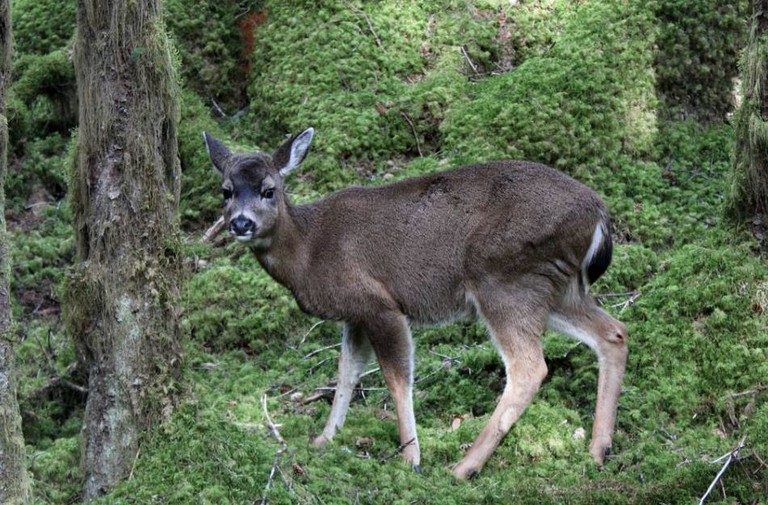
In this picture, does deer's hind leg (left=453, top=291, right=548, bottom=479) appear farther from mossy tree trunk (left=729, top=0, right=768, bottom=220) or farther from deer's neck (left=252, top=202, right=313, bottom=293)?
mossy tree trunk (left=729, top=0, right=768, bottom=220)

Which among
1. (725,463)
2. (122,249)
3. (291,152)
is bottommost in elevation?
(725,463)

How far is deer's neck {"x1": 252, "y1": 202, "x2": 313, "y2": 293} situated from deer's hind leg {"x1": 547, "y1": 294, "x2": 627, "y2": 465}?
85.4 inches

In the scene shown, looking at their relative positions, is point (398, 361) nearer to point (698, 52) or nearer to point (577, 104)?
point (577, 104)

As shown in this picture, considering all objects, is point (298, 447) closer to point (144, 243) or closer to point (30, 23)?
point (144, 243)

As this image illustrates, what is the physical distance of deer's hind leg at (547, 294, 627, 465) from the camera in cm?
838

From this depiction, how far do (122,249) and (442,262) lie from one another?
296 cm

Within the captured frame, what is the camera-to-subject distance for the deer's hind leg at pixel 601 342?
8375 mm

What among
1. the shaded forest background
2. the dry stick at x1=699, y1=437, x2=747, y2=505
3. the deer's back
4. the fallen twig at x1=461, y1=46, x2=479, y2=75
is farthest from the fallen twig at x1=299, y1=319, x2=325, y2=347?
the dry stick at x1=699, y1=437, x2=747, y2=505

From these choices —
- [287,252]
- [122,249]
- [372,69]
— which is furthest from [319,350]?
[372,69]

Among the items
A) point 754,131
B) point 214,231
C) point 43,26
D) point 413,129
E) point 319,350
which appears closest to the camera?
point 754,131

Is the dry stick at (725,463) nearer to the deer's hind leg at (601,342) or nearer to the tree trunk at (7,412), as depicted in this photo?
the deer's hind leg at (601,342)

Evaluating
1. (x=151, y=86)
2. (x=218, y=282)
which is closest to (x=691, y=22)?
(x=218, y=282)

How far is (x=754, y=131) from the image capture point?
9.06 m

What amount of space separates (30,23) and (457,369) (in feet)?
26.2
